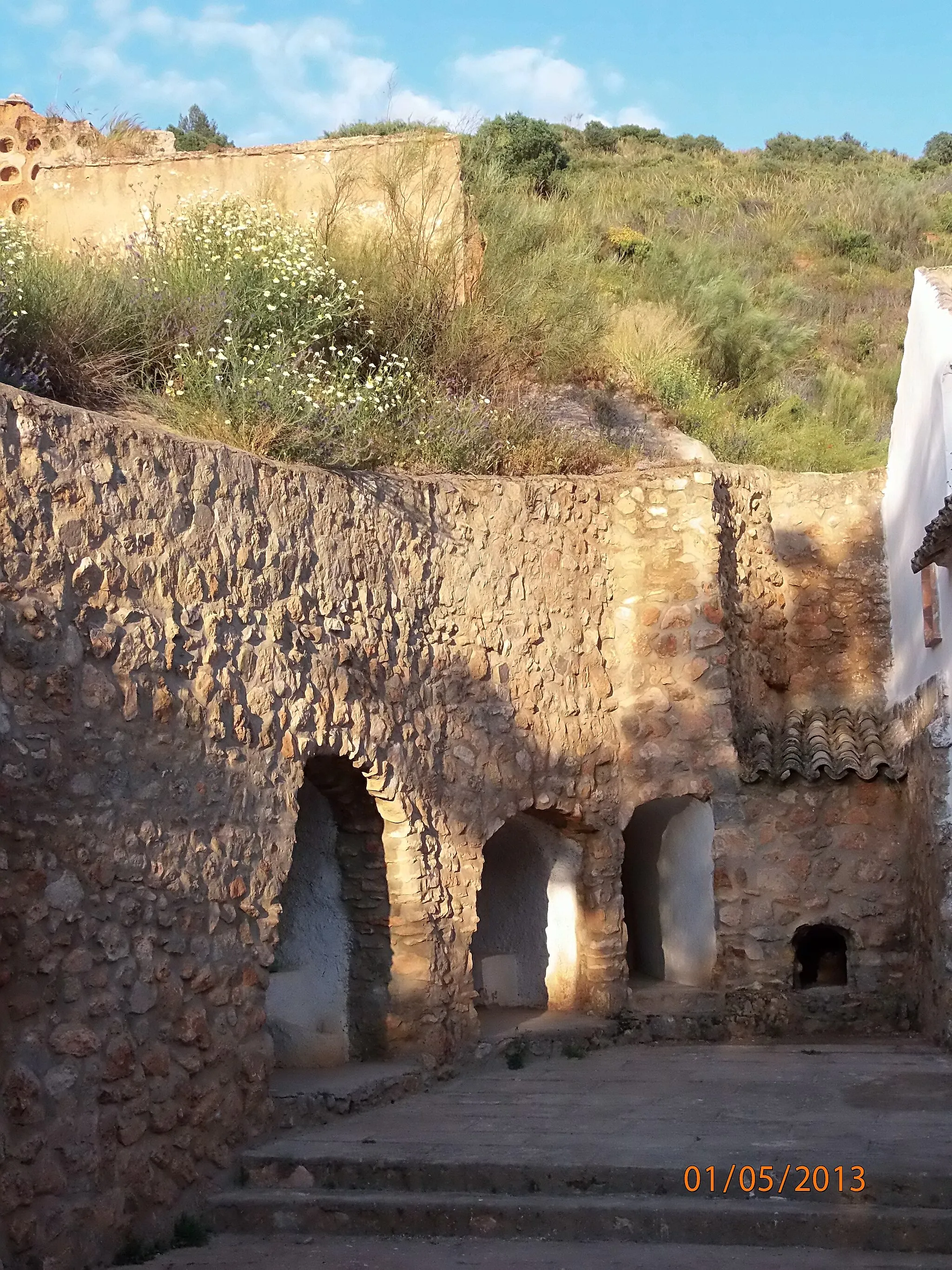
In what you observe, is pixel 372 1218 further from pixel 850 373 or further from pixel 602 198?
pixel 602 198

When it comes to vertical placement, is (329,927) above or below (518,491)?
below

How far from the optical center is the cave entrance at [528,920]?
9.84m

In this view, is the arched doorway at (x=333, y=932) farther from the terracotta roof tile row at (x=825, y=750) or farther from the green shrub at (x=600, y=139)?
the green shrub at (x=600, y=139)

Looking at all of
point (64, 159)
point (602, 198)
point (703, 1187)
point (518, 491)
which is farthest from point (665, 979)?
point (602, 198)

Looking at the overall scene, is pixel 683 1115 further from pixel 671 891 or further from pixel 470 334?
pixel 470 334

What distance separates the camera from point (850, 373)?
19.1m

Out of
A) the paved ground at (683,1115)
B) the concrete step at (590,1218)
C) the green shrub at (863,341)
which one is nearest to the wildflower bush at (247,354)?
the paved ground at (683,1115)

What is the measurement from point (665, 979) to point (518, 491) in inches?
156

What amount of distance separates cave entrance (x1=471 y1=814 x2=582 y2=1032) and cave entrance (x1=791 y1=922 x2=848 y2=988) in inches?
68.2

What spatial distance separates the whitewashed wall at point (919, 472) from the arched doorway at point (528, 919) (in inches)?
112

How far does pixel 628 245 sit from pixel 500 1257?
15.9 metres

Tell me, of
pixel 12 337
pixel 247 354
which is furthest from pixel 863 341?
pixel 12 337
